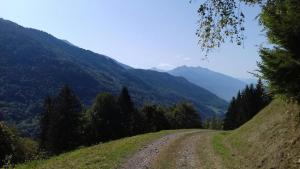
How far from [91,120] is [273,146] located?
76206 millimetres

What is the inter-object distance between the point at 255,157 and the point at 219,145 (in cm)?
1066

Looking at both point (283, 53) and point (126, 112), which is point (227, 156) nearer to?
point (283, 53)

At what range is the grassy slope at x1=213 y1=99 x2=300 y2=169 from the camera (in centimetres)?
2062

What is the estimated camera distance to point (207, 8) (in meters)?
12.5

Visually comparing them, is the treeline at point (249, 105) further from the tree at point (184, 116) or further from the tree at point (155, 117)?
the tree at point (155, 117)

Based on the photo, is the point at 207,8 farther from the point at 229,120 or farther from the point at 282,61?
the point at 229,120

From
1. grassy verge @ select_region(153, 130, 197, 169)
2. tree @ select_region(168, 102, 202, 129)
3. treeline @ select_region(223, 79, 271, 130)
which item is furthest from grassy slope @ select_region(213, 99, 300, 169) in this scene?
tree @ select_region(168, 102, 202, 129)

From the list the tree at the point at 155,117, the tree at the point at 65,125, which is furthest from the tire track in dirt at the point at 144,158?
the tree at the point at 155,117

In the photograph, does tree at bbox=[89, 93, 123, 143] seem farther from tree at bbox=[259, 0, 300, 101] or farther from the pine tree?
tree at bbox=[259, 0, 300, 101]

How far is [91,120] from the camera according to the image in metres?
96.5

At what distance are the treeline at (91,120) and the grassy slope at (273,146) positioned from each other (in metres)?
59.8

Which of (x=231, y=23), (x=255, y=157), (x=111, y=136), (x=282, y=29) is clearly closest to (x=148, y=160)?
(x=255, y=157)

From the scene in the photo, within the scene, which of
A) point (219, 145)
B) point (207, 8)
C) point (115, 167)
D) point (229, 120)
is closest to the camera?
point (207, 8)

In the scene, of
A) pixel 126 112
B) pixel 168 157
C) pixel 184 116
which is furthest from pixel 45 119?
pixel 168 157
